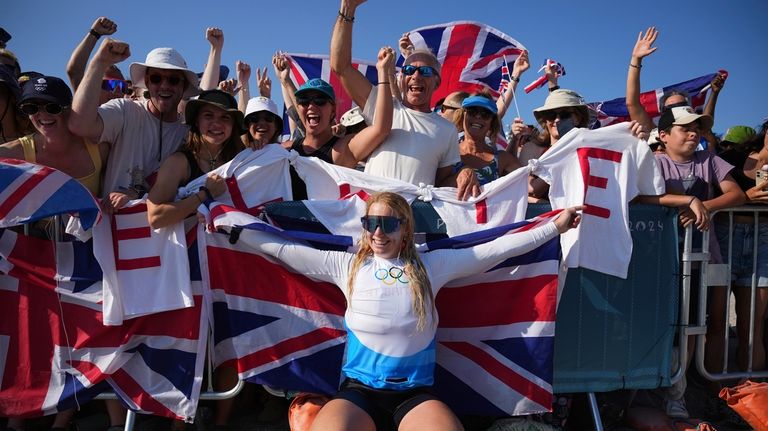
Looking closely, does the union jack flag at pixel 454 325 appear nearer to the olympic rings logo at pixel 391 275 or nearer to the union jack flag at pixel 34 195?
the olympic rings logo at pixel 391 275

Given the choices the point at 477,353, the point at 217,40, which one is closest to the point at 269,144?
the point at 217,40

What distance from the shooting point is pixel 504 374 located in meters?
3.56

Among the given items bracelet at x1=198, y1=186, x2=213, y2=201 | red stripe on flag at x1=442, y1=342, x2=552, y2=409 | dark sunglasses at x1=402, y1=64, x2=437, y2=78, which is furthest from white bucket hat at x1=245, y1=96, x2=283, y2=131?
red stripe on flag at x1=442, y1=342, x2=552, y2=409

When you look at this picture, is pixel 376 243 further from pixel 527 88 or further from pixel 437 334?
pixel 527 88

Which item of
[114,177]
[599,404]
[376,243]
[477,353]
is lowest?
[599,404]

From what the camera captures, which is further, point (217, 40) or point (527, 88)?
point (527, 88)

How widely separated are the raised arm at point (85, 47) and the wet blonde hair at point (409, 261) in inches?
91.9

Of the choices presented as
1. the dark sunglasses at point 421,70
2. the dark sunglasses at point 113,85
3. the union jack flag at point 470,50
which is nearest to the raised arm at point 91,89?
the dark sunglasses at point 421,70

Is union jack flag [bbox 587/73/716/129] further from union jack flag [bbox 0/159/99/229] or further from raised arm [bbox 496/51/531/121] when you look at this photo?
union jack flag [bbox 0/159/99/229]

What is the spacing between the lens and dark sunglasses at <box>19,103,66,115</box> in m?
3.48

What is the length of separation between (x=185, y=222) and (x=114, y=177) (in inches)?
28.6

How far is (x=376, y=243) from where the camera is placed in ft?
10.6

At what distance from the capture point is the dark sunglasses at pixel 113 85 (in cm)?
575

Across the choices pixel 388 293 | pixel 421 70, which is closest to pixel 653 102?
pixel 421 70
